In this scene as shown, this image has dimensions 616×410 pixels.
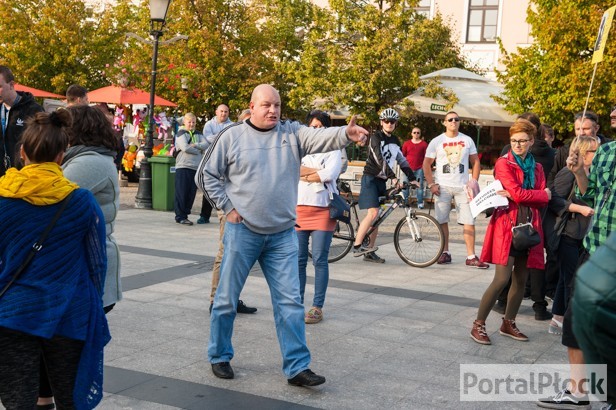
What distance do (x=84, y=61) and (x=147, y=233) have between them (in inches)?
849

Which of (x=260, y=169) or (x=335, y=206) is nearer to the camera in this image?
(x=260, y=169)

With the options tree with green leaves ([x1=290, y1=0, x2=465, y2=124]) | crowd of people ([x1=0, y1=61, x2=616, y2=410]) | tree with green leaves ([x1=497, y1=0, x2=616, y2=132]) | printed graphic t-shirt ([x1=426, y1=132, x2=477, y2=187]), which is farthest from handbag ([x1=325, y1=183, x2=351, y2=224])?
tree with green leaves ([x1=290, y1=0, x2=465, y2=124])

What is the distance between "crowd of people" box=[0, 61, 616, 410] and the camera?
3365 mm

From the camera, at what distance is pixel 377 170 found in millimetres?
9891

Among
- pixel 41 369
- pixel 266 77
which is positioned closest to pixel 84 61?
pixel 266 77

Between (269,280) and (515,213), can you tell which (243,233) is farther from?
(515,213)

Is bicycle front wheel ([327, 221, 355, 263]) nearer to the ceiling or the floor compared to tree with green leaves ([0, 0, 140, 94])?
nearer to the floor

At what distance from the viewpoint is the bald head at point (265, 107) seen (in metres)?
4.97

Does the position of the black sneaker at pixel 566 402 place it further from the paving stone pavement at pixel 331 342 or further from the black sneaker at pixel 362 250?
the black sneaker at pixel 362 250

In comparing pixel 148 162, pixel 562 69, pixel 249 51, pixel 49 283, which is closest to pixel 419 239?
pixel 148 162

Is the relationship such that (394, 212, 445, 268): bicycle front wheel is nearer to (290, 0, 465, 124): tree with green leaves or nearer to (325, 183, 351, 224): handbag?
(325, 183, 351, 224): handbag

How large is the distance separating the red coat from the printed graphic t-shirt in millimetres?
4129

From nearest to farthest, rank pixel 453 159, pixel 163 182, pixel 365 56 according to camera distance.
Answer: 1. pixel 453 159
2. pixel 163 182
3. pixel 365 56

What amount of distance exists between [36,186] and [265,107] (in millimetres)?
1937
